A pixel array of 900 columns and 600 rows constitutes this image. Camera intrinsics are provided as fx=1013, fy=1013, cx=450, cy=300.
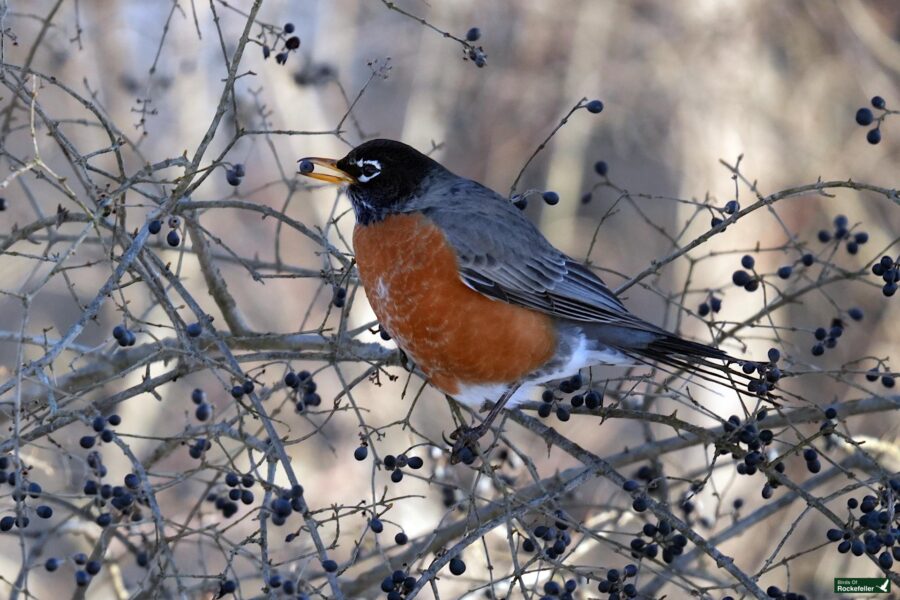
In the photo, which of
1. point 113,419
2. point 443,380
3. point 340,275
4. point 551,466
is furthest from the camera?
point 551,466

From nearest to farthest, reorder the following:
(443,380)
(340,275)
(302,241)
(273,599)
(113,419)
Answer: (273,599) → (113,419) → (340,275) → (443,380) → (302,241)

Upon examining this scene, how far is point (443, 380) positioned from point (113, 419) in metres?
1.34

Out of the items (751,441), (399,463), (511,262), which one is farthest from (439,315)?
(751,441)

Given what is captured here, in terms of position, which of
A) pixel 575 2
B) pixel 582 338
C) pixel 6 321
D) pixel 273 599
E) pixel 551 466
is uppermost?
pixel 575 2

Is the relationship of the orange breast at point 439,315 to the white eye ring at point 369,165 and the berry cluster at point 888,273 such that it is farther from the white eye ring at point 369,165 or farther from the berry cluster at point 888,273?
the berry cluster at point 888,273

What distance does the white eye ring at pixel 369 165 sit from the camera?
4.02 meters

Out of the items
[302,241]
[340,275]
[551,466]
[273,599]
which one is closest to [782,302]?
[340,275]

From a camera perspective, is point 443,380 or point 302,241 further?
point 302,241

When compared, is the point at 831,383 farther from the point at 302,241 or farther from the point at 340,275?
the point at 340,275

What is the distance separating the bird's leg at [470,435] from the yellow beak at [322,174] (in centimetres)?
Answer: 102

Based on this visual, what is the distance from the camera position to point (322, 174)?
378cm

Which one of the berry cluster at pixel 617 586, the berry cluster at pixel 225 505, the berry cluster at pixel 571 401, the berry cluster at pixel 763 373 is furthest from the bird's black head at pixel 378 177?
the berry cluster at pixel 617 586

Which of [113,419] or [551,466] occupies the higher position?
[551,466]

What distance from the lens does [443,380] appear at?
3.84 m
